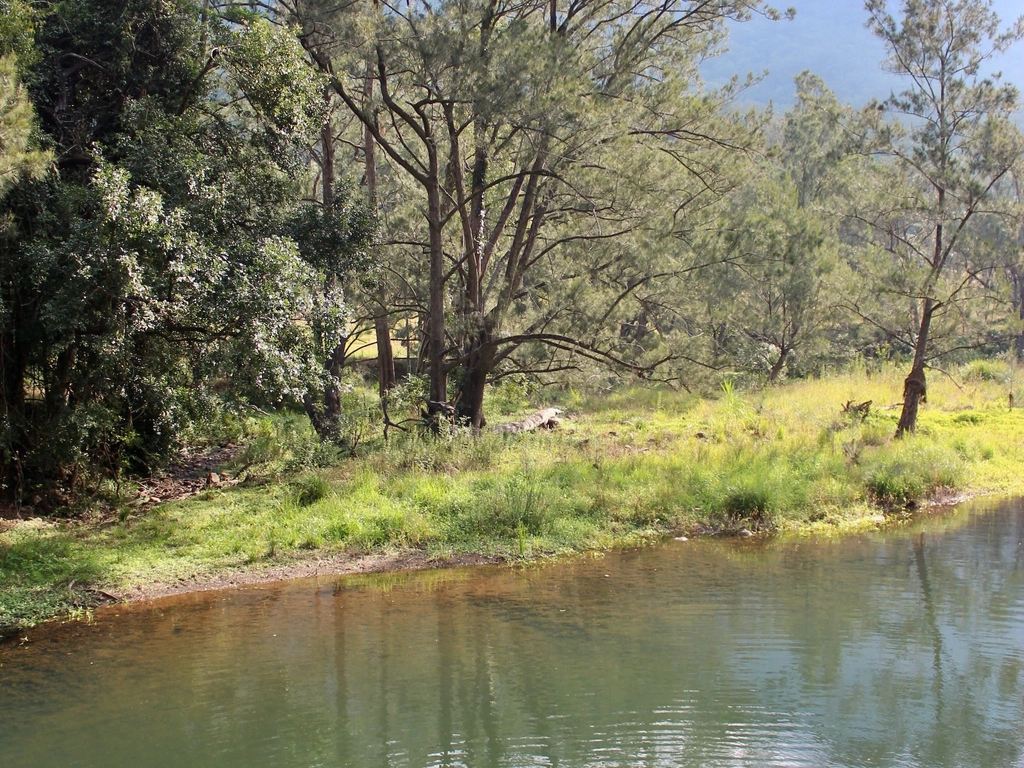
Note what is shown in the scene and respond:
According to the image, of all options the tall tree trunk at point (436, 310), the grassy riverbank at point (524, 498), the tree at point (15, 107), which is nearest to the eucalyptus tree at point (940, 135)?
the grassy riverbank at point (524, 498)

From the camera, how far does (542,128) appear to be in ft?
40.4

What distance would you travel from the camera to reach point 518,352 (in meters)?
16.3

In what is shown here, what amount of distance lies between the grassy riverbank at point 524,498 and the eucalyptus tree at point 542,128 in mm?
2223

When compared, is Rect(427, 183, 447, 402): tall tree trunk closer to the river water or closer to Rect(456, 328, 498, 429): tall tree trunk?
Rect(456, 328, 498, 429): tall tree trunk

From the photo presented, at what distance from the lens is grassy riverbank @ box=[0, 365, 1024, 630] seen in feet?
32.8

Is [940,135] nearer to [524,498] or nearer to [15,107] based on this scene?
[524,498]

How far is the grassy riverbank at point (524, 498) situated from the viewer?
10000 mm

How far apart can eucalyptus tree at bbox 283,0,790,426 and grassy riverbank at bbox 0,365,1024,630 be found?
222cm

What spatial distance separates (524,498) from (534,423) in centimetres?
671

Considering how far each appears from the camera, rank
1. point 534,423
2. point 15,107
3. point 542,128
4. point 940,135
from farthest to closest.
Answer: point 534,423
point 940,135
point 542,128
point 15,107

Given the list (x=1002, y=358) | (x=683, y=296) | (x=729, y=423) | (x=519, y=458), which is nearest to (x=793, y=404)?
(x=729, y=423)

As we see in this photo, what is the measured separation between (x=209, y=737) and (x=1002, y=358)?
27478 millimetres

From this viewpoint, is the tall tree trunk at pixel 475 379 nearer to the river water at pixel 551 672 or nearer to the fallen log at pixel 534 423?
the fallen log at pixel 534 423

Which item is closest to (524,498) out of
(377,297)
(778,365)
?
(377,297)
